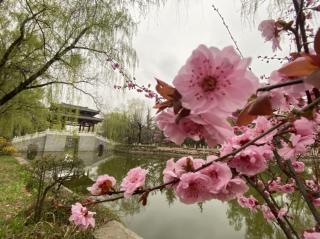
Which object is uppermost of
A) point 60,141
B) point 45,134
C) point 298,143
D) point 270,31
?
point 45,134

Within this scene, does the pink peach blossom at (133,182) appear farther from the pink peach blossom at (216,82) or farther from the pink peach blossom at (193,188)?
the pink peach blossom at (216,82)

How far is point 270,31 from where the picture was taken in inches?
37.8

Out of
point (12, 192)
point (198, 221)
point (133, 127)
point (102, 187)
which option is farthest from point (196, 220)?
point (133, 127)

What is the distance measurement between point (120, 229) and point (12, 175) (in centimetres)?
606

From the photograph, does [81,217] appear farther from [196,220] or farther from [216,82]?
[196,220]

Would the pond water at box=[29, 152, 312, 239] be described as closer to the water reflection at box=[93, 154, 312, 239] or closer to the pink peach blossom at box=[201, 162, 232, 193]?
the water reflection at box=[93, 154, 312, 239]

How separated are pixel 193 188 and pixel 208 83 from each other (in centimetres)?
34

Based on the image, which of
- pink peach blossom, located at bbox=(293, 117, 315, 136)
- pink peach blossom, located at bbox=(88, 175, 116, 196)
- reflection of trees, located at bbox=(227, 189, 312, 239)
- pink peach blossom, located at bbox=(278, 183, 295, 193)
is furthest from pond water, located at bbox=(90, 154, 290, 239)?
pink peach blossom, located at bbox=(293, 117, 315, 136)

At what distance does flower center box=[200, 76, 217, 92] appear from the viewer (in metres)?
0.41

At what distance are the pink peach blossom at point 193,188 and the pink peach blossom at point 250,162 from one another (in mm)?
101

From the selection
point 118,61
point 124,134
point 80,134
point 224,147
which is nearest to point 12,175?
point 118,61

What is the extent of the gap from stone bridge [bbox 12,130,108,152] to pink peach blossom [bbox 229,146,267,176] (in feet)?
75.4

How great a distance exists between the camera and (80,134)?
29391 mm

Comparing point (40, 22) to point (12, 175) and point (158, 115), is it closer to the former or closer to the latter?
point (158, 115)
